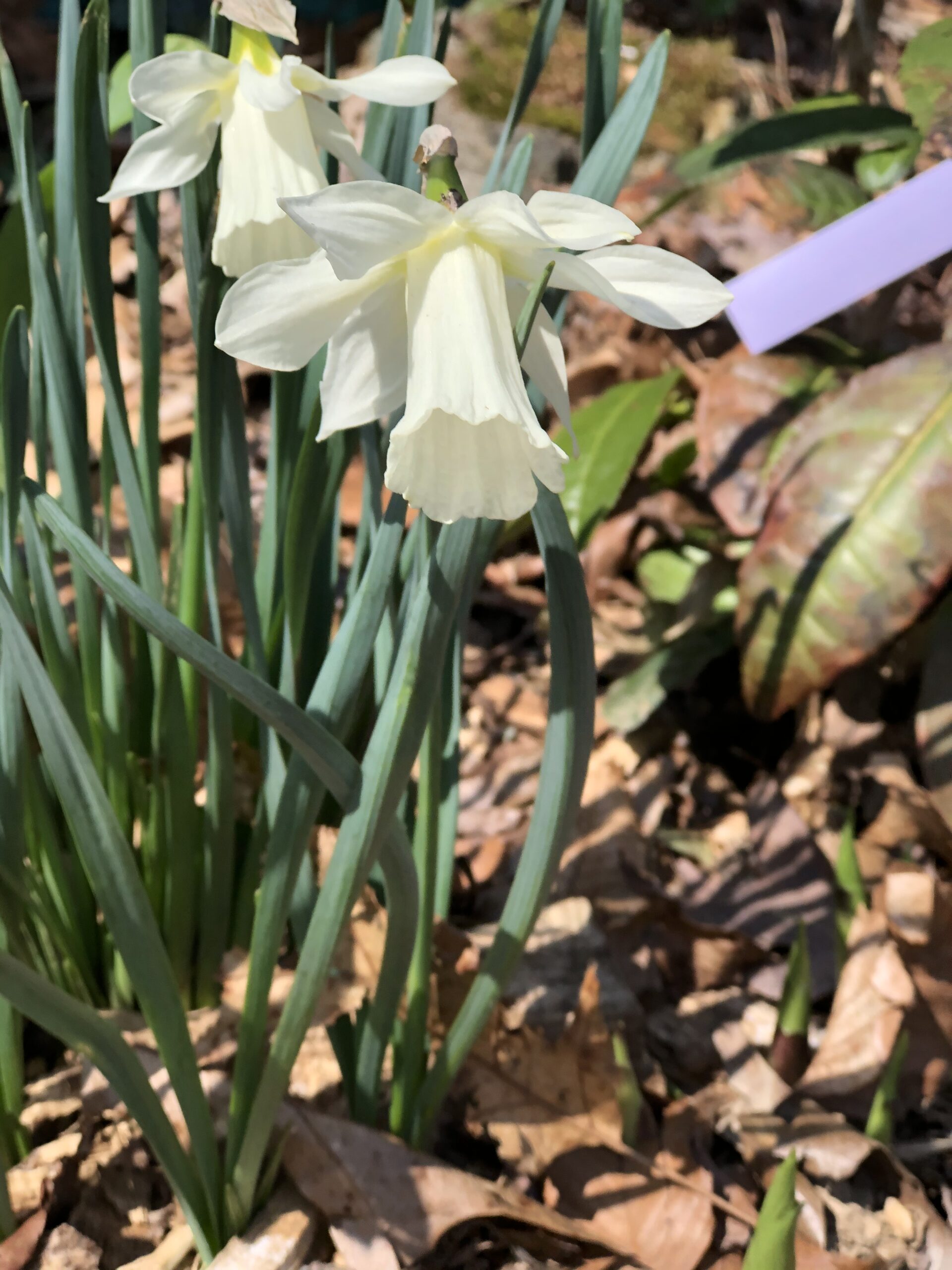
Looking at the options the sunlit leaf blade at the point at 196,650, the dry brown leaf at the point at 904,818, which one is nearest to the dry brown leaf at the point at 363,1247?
the sunlit leaf blade at the point at 196,650

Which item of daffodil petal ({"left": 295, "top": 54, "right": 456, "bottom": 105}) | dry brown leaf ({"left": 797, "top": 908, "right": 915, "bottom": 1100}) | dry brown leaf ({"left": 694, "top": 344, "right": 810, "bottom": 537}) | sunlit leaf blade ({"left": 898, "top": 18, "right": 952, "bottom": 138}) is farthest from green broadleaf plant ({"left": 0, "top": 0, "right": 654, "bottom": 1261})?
dry brown leaf ({"left": 694, "top": 344, "right": 810, "bottom": 537})

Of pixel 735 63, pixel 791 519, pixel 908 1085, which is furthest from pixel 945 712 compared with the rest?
pixel 735 63

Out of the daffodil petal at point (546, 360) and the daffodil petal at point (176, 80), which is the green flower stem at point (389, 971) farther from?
the daffodil petal at point (176, 80)

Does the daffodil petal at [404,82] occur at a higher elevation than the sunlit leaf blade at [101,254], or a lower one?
higher

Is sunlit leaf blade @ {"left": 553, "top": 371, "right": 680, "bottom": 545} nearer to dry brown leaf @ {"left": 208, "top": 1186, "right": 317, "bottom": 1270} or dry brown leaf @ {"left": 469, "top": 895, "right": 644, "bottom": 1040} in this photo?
dry brown leaf @ {"left": 469, "top": 895, "right": 644, "bottom": 1040}

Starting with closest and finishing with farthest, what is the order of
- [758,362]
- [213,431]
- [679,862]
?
[213,431]
[679,862]
[758,362]

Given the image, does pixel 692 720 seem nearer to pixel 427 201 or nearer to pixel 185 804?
pixel 185 804
